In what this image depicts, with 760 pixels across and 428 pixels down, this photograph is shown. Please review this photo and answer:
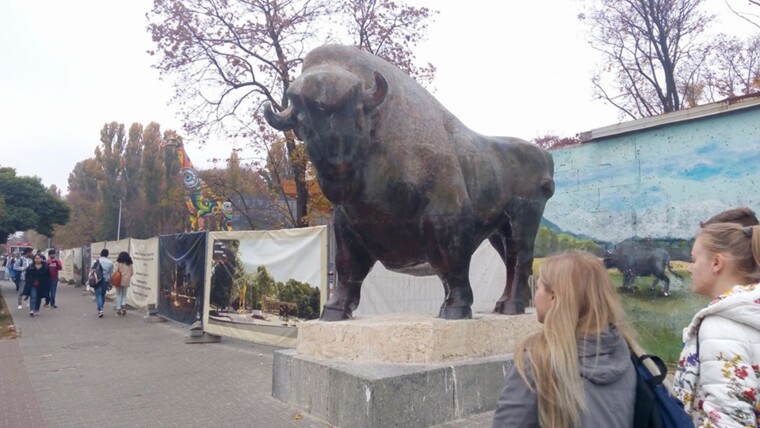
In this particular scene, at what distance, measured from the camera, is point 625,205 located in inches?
437

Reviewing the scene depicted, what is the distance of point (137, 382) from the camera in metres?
7.51

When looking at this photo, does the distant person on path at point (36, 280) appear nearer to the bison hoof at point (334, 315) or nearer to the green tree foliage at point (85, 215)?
the bison hoof at point (334, 315)

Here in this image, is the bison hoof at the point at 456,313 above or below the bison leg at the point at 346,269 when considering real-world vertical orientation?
below

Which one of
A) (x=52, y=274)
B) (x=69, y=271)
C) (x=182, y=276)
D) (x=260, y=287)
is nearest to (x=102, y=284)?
(x=52, y=274)

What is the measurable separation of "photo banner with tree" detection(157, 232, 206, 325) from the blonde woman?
10455mm

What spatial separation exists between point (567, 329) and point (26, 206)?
3551cm

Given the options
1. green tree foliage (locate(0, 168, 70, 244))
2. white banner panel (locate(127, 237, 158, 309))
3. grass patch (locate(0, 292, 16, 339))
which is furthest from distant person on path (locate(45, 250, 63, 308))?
green tree foliage (locate(0, 168, 70, 244))

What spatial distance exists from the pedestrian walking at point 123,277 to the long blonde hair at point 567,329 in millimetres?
16120

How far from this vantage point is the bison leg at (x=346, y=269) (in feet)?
15.8

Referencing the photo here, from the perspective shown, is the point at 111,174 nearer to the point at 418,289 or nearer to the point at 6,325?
the point at 6,325

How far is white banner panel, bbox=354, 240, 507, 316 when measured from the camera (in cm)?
991

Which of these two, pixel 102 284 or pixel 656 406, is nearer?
pixel 656 406

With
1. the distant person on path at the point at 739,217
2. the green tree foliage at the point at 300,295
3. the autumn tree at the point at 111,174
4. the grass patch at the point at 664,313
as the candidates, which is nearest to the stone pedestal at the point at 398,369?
the distant person on path at the point at 739,217

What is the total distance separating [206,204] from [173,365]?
16531mm
